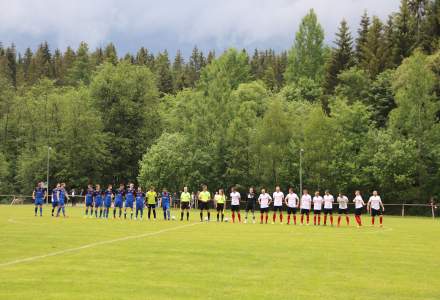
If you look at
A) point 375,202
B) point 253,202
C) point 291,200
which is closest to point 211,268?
point 375,202

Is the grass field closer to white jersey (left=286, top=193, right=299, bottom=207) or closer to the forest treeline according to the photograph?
white jersey (left=286, top=193, right=299, bottom=207)

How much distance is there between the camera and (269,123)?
73188mm

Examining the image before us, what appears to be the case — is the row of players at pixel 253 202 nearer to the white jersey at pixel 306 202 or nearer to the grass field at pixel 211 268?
the white jersey at pixel 306 202

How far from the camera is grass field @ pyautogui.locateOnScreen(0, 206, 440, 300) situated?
447 inches

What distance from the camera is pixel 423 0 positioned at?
84750 mm

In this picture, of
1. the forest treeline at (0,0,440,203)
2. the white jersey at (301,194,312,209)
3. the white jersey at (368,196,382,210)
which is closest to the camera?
the white jersey at (368,196,382,210)

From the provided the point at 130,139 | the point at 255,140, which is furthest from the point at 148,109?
the point at 255,140

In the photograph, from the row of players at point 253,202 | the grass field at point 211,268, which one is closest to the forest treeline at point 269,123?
the row of players at point 253,202

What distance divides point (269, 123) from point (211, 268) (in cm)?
5927

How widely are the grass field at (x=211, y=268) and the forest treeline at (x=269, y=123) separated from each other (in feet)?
144

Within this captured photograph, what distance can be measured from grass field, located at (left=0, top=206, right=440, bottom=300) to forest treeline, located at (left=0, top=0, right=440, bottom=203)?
43.8 metres

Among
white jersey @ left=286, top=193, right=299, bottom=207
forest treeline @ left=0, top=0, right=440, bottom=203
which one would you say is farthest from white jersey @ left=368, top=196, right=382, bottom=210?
forest treeline @ left=0, top=0, right=440, bottom=203

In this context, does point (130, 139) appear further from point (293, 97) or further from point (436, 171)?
point (436, 171)

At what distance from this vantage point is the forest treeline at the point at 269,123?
212 ft
